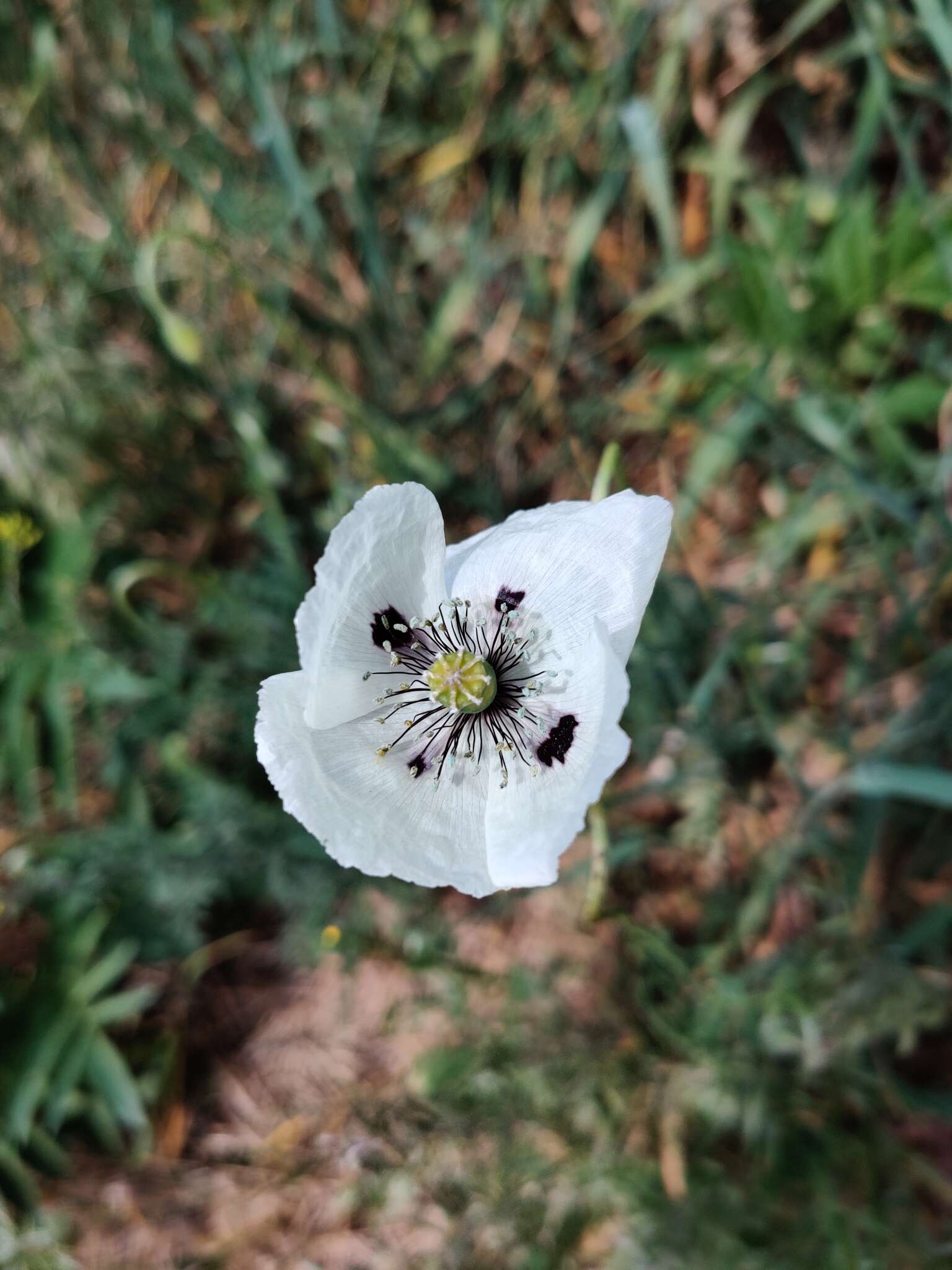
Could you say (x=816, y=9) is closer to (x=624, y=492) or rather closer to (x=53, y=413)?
(x=624, y=492)

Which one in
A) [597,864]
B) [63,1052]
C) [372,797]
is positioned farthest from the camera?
[63,1052]

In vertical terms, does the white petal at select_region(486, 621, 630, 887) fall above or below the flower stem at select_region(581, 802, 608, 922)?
above

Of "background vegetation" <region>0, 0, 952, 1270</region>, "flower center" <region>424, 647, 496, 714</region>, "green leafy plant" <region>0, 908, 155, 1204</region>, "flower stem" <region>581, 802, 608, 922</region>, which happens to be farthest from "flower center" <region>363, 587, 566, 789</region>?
"green leafy plant" <region>0, 908, 155, 1204</region>

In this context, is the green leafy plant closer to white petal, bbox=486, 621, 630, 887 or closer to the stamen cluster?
the stamen cluster

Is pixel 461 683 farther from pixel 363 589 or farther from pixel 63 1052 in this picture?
pixel 63 1052

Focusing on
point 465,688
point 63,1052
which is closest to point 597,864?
point 465,688
